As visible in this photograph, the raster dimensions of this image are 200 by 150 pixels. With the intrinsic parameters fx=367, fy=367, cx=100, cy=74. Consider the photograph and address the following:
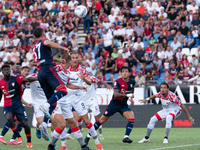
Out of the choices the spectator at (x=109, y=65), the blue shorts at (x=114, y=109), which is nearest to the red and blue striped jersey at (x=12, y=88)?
the blue shorts at (x=114, y=109)

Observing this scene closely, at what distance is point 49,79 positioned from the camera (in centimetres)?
756

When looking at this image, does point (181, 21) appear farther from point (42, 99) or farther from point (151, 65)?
point (42, 99)

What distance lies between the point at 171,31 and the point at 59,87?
15.5 m

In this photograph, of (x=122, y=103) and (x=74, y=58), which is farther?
(x=122, y=103)

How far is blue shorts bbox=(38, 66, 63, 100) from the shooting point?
7.55 meters

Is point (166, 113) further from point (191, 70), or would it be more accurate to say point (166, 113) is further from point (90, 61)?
point (90, 61)

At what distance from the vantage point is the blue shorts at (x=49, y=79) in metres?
7.55

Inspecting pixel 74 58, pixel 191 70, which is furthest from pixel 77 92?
pixel 191 70

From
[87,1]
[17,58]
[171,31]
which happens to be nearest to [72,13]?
[87,1]

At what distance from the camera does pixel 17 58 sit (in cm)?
2134

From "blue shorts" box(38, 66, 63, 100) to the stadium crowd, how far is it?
32.6 ft

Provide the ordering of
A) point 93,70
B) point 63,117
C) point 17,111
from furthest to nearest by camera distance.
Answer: point 93,70 < point 17,111 < point 63,117

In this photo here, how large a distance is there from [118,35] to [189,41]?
4.19 meters

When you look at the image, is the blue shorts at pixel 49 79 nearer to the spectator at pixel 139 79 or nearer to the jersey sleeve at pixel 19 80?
the jersey sleeve at pixel 19 80
